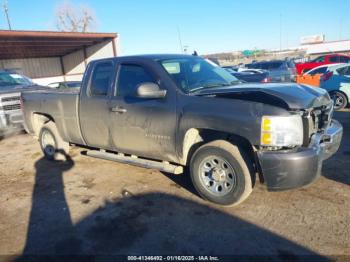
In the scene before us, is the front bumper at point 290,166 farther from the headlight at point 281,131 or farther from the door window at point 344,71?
the door window at point 344,71

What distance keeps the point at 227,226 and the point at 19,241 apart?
91.7 inches

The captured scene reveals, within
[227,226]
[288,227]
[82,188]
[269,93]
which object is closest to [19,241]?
[82,188]

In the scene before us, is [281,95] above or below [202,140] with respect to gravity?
above

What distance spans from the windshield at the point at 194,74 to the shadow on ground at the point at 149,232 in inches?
62.1

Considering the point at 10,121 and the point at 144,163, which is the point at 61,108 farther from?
the point at 10,121

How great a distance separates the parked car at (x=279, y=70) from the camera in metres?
15.2

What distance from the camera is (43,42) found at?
23.5m

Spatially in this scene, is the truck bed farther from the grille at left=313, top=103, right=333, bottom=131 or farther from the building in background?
the building in background

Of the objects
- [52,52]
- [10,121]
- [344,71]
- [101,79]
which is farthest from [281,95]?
[52,52]

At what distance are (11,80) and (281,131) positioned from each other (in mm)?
9220

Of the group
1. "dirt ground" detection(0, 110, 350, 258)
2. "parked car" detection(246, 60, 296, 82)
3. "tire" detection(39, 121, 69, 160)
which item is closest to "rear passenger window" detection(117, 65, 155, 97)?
"dirt ground" detection(0, 110, 350, 258)

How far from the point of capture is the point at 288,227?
340 centimetres

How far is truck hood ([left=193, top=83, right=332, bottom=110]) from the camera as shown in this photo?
3.37 m

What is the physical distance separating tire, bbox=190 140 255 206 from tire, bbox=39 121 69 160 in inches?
128
